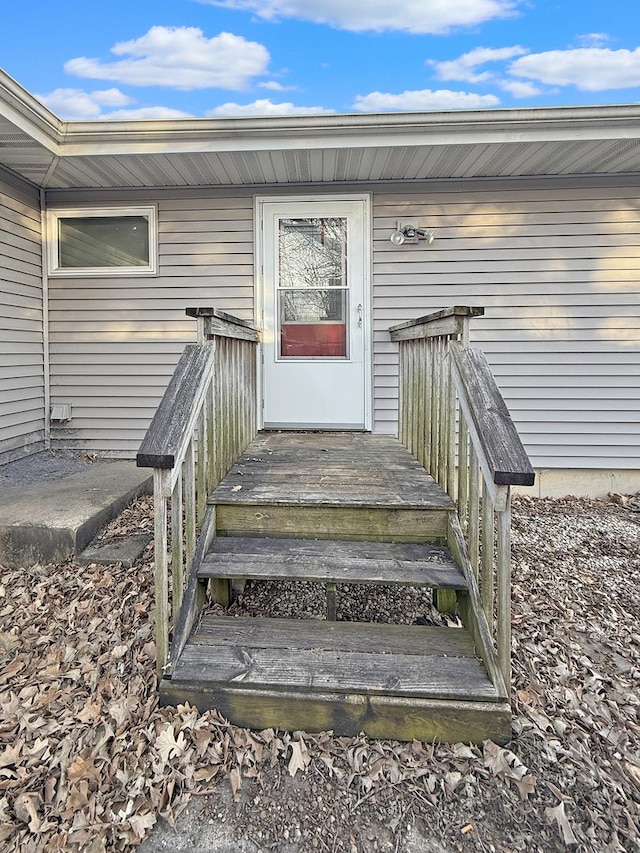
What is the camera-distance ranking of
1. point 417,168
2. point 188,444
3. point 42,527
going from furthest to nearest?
point 417,168 < point 42,527 < point 188,444

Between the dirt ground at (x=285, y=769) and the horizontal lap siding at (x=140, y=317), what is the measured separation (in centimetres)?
274

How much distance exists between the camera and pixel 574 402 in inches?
175

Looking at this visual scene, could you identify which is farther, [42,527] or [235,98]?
[235,98]

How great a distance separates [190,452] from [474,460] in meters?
1.20

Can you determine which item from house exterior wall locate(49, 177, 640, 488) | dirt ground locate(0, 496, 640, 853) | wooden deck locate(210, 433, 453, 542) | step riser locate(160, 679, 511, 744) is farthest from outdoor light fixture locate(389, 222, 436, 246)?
step riser locate(160, 679, 511, 744)

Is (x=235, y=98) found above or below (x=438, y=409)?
above

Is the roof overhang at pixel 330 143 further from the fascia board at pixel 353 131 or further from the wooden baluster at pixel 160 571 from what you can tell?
the wooden baluster at pixel 160 571

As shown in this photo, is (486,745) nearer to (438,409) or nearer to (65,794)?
(65,794)

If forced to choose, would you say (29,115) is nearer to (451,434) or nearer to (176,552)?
(176,552)

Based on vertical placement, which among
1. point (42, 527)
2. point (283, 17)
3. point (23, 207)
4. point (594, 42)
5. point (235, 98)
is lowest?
point (42, 527)

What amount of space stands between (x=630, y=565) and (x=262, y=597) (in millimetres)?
2286

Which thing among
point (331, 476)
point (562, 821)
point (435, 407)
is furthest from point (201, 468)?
point (562, 821)

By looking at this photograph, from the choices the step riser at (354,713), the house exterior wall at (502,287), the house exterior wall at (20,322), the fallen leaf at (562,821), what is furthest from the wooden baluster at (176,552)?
the house exterior wall at (20,322)

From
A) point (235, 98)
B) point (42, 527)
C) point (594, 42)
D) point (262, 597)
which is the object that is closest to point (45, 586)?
point (42, 527)
